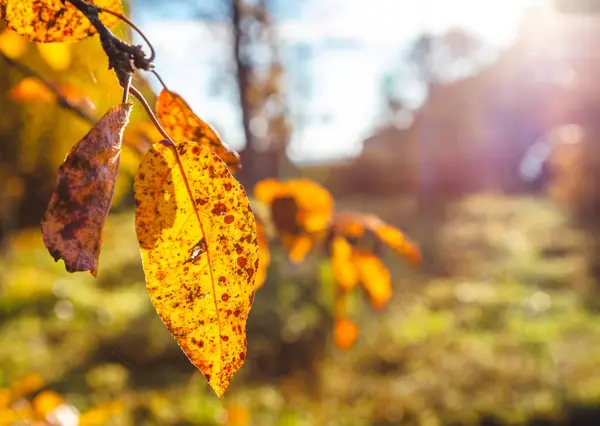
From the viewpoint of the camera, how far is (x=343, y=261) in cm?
74

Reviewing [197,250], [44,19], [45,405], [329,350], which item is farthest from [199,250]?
[329,350]

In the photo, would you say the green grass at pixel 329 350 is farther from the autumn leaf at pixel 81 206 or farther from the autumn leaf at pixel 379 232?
the autumn leaf at pixel 81 206

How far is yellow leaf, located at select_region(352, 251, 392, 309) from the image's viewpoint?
716mm

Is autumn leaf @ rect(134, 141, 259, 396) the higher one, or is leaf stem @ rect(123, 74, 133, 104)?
leaf stem @ rect(123, 74, 133, 104)

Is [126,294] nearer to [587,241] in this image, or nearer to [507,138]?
[587,241]

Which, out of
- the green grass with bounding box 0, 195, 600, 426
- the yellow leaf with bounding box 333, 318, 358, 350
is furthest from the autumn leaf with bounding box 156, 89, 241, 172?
the green grass with bounding box 0, 195, 600, 426

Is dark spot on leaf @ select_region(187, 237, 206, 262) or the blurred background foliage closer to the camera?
dark spot on leaf @ select_region(187, 237, 206, 262)

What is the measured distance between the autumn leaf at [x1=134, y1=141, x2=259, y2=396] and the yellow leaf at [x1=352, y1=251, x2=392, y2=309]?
47 centimetres

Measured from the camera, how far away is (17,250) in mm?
6930

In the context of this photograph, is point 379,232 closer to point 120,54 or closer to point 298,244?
point 298,244

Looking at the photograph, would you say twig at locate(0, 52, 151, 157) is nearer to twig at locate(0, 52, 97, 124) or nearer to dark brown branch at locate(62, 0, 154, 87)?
twig at locate(0, 52, 97, 124)

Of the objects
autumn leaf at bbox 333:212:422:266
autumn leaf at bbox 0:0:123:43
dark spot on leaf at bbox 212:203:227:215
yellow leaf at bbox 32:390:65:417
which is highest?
autumn leaf at bbox 0:0:123:43

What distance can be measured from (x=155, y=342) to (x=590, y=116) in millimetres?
8962

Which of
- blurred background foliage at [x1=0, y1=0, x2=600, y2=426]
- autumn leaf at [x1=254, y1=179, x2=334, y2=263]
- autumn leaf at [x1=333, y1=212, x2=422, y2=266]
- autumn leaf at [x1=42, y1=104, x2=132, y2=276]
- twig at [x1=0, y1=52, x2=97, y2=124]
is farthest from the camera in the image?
blurred background foliage at [x1=0, y1=0, x2=600, y2=426]
